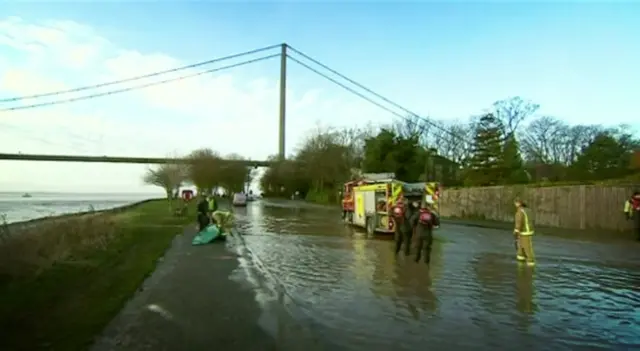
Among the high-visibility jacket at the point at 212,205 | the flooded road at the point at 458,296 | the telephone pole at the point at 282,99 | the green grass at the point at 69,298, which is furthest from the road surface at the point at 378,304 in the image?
the telephone pole at the point at 282,99

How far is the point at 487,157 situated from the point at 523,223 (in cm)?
3655

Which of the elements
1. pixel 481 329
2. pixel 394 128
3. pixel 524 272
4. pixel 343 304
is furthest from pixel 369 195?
pixel 394 128

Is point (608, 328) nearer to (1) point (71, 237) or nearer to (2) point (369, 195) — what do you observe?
(1) point (71, 237)

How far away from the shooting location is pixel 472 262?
15398mm

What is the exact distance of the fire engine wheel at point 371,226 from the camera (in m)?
24.8

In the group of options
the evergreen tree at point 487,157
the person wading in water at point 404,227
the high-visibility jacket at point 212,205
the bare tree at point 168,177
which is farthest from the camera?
the bare tree at point 168,177

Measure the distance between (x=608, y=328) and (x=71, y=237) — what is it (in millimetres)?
13574

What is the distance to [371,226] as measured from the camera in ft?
82.3

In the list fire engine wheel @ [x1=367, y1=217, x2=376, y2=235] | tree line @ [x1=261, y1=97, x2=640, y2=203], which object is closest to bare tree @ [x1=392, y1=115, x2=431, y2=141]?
tree line @ [x1=261, y1=97, x2=640, y2=203]

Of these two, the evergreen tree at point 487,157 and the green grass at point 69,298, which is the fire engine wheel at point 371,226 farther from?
the evergreen tree at point 487,157

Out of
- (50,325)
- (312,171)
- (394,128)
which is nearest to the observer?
(50,325)

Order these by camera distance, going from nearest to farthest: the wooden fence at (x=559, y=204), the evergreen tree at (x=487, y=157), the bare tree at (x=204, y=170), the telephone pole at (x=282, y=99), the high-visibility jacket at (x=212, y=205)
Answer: the high-visibility jacket at (x=212, y=205) → the wooden fence at (x=559, y=204) → the evergreen tree at (x=487, y=157) → the bare tree at (x=204, y=170) → the telephone pole at (x=282, y=99)

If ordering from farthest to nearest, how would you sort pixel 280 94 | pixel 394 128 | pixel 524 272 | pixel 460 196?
pixel 280 94 < pixel 394 128 < pixel 460 196 < pixel 524 272

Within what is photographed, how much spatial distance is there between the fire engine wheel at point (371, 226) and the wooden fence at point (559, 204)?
8.88m
